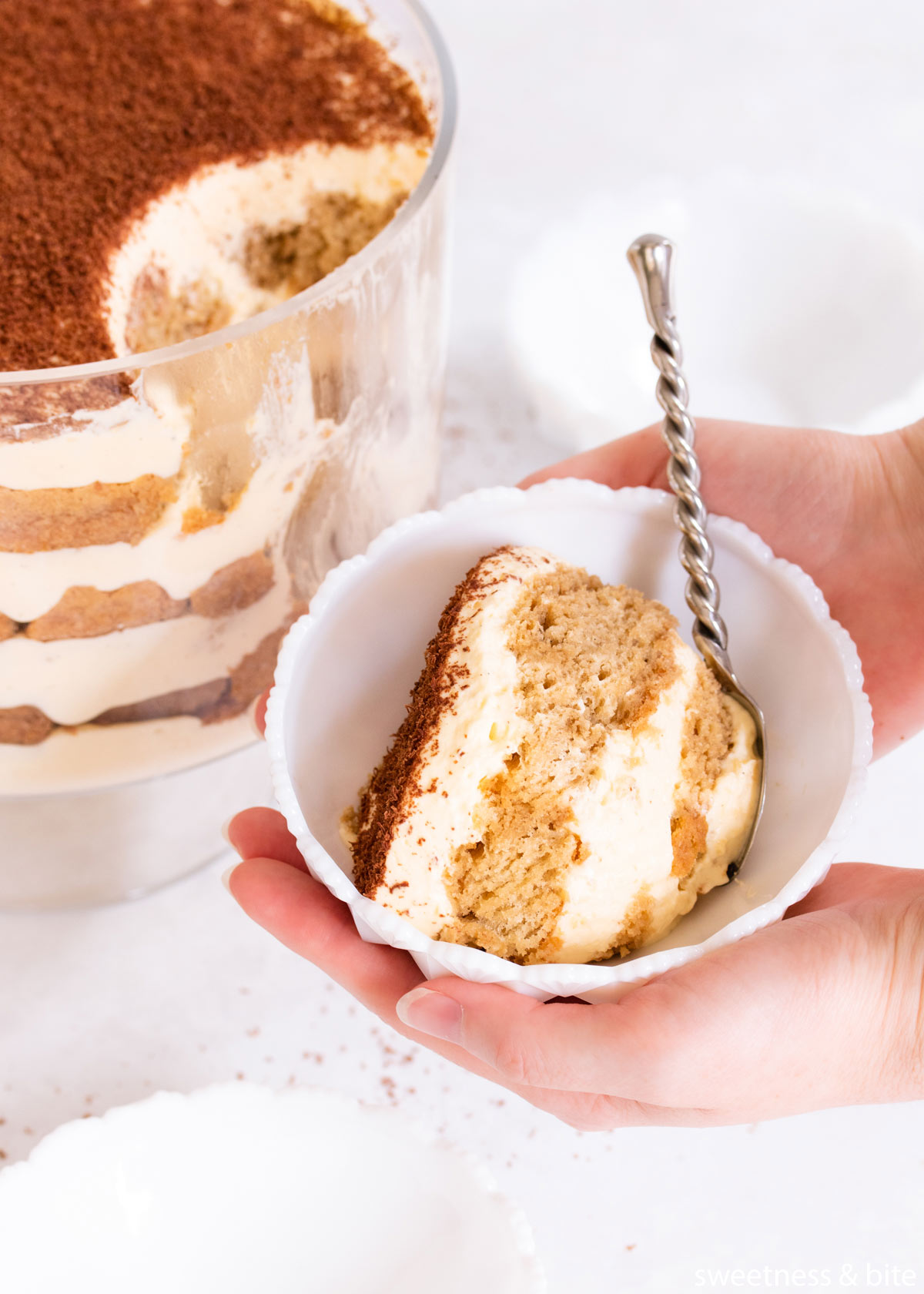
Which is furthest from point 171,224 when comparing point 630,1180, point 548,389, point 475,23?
point 475,23

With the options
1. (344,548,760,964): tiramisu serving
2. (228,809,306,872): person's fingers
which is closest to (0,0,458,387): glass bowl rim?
(344,548,760,964): tiramisu serving

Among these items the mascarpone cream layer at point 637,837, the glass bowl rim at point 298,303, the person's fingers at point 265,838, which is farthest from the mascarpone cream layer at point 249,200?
the mascarpone cream layer at point 637,837

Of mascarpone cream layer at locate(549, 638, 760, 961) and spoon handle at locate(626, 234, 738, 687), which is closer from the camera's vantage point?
mascarpone cream layer at locate(549, 638, 760, 961)

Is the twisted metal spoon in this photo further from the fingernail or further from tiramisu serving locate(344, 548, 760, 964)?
the fingernail

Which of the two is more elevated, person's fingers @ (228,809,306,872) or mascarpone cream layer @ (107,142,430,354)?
mascarpone cream layer @ (107,142,430,354)

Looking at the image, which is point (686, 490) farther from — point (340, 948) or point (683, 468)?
point (340, 948)

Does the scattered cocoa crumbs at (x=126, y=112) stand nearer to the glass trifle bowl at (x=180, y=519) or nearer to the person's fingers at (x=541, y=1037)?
the glass trifle bowl at (x=180, y=519)

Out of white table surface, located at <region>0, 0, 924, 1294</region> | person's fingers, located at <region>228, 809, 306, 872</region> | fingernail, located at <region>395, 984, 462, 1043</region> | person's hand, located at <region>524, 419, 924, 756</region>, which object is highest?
person's hand, located at <region>524, 419, 924, 756</region>
